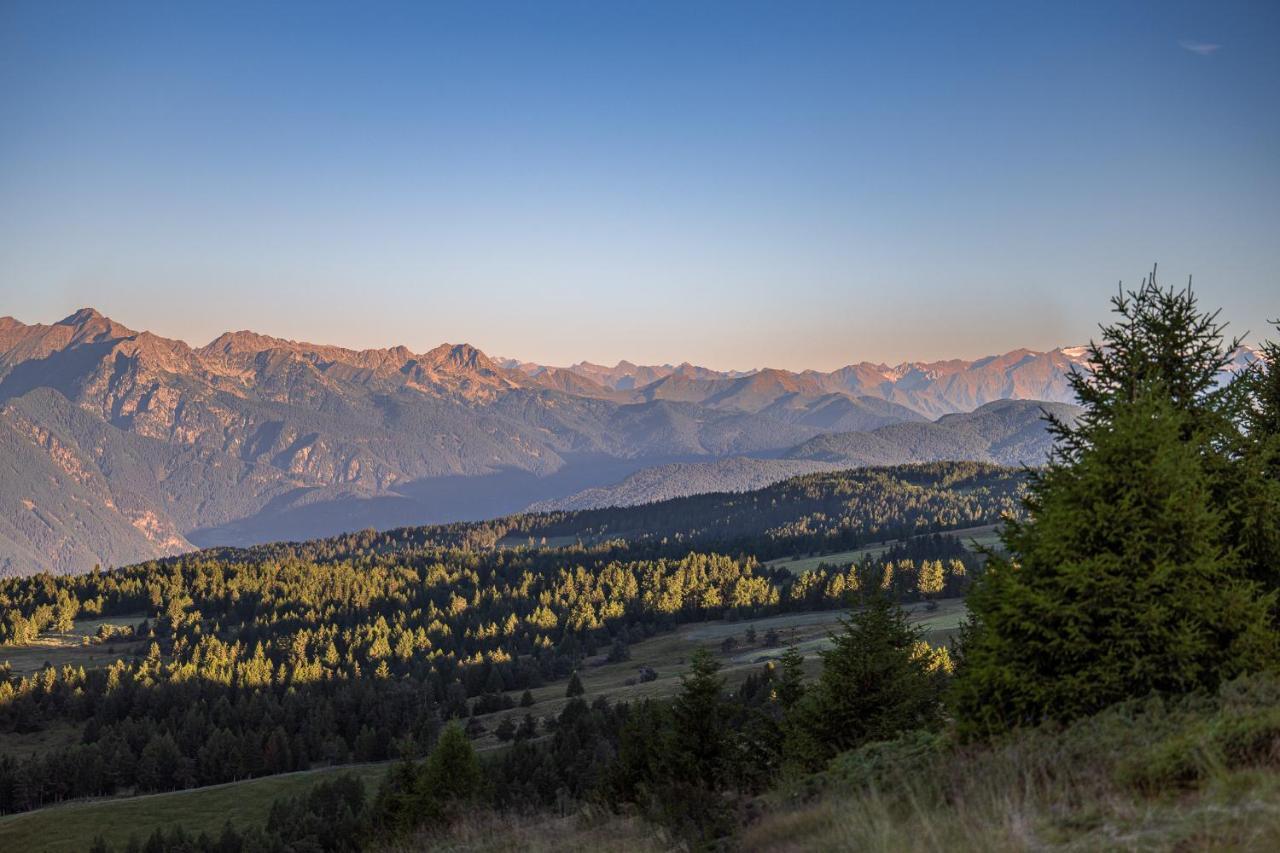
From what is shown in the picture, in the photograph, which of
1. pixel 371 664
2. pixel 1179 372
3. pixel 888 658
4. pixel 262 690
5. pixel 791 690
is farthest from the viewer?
pixel 371 664

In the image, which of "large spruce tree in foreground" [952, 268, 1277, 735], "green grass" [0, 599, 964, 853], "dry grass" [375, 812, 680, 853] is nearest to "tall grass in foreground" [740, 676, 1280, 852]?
"large spruce tree in foreground" [952, 268, 1277, 735]

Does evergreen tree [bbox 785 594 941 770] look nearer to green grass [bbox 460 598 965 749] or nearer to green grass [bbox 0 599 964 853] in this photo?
green grass [bbox 0 599 964 853]

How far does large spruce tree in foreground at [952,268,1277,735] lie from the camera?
15469 mm

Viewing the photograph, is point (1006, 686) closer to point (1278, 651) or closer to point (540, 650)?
point (1278, 651)

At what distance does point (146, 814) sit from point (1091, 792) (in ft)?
371

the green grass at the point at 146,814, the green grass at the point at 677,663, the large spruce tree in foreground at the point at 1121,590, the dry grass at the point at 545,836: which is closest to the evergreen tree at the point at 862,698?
the dry grass at the point at 545,836

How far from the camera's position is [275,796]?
103 metres

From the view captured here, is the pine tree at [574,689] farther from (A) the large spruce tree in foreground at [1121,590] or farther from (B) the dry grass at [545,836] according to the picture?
(A) the large spruce tree in foreground at [1121,590]

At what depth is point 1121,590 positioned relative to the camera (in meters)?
15.7

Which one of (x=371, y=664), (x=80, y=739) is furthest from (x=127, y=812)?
(x=371, y=664)

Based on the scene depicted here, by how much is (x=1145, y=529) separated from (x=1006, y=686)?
13.1 ft

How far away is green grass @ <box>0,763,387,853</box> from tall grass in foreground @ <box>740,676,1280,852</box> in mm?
92878

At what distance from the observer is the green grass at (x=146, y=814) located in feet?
287

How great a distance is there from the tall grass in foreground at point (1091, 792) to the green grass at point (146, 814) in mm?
92878
